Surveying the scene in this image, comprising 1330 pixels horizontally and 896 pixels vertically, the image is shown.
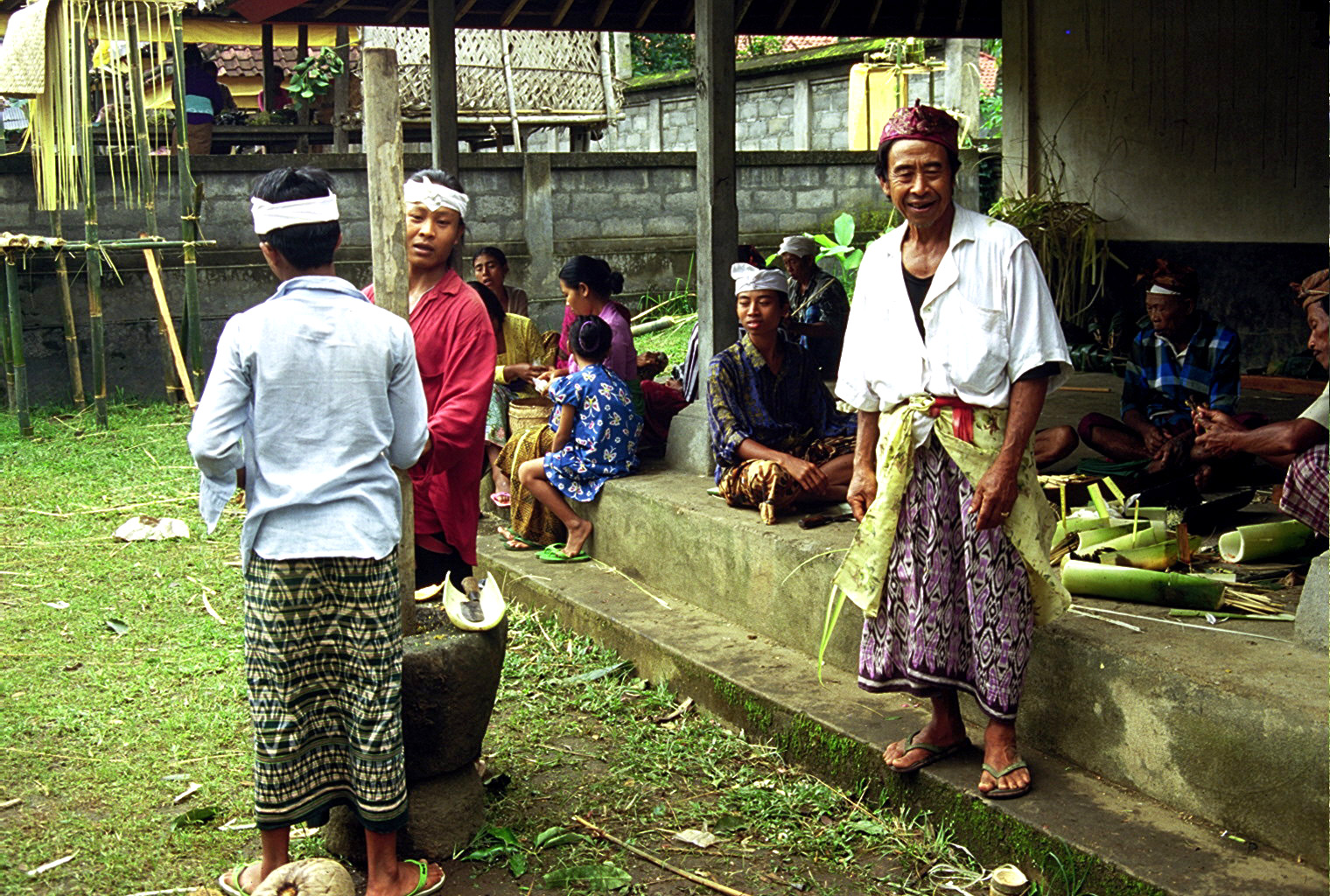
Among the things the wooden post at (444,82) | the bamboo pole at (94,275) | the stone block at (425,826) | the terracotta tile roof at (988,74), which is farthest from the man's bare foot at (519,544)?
the terracotta tile roof at (988,74)

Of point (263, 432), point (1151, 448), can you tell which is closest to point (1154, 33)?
point (1151, 448)

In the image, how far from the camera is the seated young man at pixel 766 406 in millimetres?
5438

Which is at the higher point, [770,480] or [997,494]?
[997,494]

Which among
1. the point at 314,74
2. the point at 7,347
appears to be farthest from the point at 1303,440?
the point at 314,74

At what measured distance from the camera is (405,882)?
3434 millimetres

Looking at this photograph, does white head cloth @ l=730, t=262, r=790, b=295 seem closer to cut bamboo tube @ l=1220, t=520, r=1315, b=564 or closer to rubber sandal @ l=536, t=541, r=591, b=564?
rubber sandal @ l=536, t=541, r=591, b=564

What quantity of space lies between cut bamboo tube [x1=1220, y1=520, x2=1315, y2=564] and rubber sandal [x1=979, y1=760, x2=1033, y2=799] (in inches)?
52.4

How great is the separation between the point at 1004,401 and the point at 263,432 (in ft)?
6.53

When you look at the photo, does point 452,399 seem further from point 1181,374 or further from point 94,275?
point 94,275

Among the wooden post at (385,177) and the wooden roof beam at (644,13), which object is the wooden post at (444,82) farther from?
the wooden post at (385,177)

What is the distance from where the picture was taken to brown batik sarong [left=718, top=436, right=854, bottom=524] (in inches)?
204

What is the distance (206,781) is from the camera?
13.6ft

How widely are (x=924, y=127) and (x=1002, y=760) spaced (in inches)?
70.7

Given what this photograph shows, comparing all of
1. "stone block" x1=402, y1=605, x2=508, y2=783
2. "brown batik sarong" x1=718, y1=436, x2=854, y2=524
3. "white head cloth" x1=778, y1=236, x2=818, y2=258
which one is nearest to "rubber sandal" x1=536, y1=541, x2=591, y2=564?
"brown batik sarong" x1=718, y1=436, x2=854, y2=524
